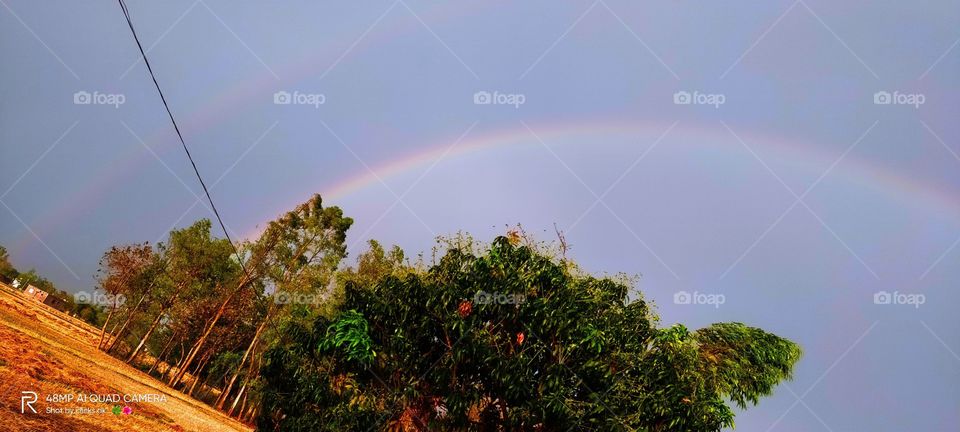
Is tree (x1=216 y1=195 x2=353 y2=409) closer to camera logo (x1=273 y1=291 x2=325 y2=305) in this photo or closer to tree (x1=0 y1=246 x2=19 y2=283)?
camera logo (x1=273 y1=291 x2=325 y2=305)

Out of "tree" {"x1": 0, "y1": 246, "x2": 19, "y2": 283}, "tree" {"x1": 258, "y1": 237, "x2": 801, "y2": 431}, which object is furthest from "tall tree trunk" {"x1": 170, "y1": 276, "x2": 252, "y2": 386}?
"tree" {"x1": 0, "y1": 246, "x2": 19, "y2": 283}

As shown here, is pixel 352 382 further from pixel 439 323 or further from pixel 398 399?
pixel 439 323

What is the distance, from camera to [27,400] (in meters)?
15.3

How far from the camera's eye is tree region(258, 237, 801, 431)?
1510 cm

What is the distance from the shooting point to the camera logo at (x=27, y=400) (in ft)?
47.8

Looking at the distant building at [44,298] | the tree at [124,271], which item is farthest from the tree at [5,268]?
the tree at [124,271]

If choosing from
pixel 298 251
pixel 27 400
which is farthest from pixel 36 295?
→ pixel 27 400

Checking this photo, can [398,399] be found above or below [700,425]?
below

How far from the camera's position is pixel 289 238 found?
53.1 metres

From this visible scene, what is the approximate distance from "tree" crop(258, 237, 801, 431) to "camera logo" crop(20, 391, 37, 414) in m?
5.73

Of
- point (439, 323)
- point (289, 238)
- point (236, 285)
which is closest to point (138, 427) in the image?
point (439, 323)

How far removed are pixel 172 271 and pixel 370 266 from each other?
2231cm

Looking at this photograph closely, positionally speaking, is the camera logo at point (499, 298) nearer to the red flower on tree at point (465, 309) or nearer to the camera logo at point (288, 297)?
the red flower on tree at point (465, 309)

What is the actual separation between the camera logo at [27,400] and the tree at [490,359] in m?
5.73
